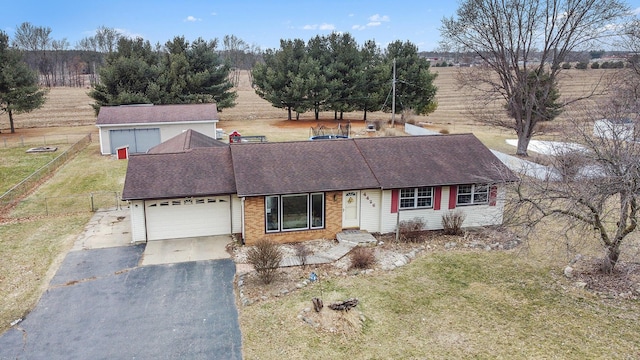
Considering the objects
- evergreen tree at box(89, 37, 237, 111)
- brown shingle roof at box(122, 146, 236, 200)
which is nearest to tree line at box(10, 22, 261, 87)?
evergreen tree at box(89, 37, 237, 111)

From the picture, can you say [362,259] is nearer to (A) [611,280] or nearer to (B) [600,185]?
(B) [600,185]

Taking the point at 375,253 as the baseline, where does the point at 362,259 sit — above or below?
above

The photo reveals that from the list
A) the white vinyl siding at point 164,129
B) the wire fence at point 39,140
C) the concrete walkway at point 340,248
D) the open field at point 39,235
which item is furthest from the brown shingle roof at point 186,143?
the wire fence at point 39,140

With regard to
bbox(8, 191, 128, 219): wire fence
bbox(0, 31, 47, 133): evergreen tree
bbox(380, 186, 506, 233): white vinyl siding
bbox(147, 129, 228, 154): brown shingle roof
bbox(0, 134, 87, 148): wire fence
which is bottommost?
bbox(8, 191, 128, 219): wire fence

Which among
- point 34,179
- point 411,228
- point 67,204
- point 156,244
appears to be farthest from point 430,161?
point 34,179

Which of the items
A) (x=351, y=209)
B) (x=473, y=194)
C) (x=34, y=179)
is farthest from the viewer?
(x=34, y=179)

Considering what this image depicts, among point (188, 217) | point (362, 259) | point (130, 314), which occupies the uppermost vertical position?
point (188, 217)

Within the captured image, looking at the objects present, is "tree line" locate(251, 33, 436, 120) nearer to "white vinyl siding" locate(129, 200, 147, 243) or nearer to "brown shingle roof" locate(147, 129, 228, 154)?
"brown shingle roof" locate(147, 129, 228, 154)

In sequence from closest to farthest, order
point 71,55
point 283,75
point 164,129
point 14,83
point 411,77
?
point 164,129 < point 14,83 < point 283,75 < point 411,77 < point 71,55
